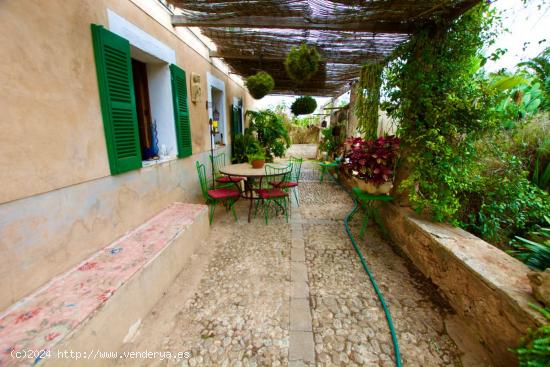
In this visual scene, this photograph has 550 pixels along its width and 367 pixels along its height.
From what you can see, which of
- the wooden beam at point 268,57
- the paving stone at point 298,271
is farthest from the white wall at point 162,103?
the paving stone at point 298,271

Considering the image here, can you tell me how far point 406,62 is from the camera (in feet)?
8.99

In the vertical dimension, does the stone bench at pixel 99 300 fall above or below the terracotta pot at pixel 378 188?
below

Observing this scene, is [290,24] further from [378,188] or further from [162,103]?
[378,188]

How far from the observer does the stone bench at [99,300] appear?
1128 mm

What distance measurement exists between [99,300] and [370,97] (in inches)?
146

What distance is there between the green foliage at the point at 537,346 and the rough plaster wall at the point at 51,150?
2678 mm

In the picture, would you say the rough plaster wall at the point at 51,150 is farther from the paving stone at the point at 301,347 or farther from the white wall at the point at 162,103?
the paving stone at the point at 301,347

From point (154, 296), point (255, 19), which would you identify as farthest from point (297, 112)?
point (154, 296)

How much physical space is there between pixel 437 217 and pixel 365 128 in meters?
1.70

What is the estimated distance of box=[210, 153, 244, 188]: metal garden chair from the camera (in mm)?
3936

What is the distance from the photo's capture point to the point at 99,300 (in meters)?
1.38

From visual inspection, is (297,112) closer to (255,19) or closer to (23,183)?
(255,19)

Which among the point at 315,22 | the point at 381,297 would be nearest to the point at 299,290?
the point at 381,297

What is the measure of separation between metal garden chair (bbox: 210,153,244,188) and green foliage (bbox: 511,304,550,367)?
135 inches
